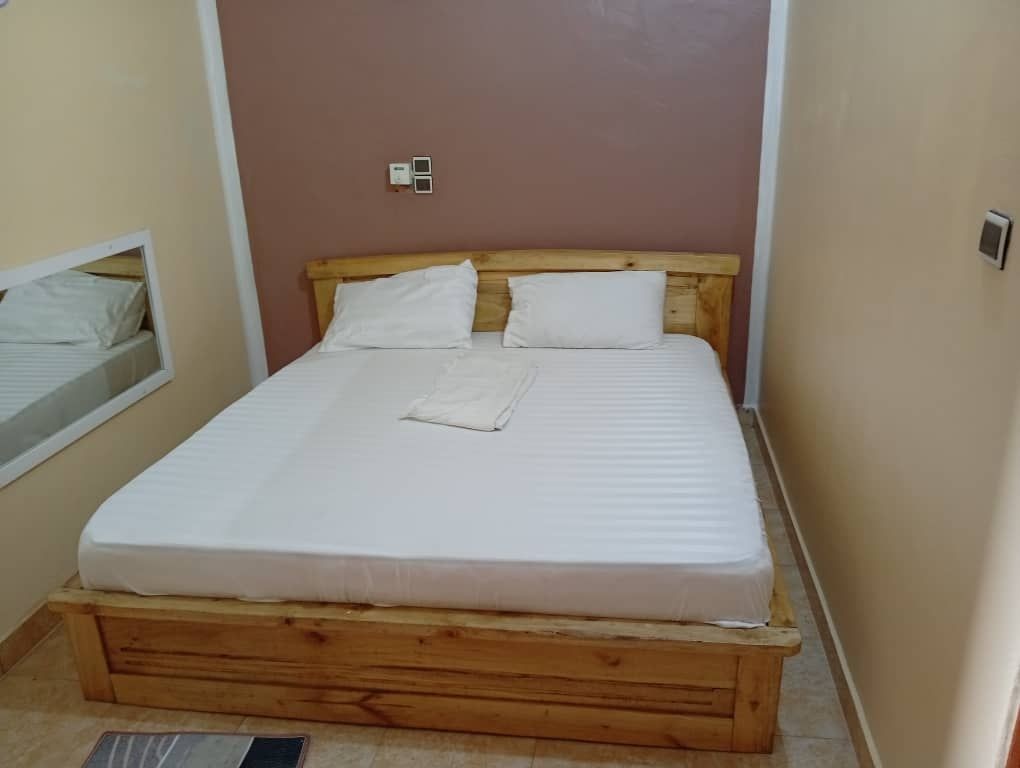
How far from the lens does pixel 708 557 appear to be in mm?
1850

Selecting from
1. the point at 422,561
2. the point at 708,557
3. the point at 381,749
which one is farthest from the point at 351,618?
the point at 708,557

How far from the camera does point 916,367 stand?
1653 millimetres

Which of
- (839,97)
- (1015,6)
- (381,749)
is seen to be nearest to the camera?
(1015,6)

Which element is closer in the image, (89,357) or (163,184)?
(89,357)

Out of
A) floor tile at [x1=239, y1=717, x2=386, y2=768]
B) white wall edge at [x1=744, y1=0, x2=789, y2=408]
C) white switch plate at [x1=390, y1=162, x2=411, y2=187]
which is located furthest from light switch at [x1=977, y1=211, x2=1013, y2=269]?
white switch plate at [x1=390, y1=162, x2=411, y2=187]

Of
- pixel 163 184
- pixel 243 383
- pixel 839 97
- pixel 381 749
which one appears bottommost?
pixel 381 749

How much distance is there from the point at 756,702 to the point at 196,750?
52.5 inches

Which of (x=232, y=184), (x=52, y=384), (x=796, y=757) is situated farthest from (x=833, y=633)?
(x=232, y=184)

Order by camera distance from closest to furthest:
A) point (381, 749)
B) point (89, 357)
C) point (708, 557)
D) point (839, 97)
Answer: point (708, 557) < point (381, 749) < point (839, 97) < point (89, 357)

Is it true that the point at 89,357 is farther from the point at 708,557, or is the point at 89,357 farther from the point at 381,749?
the point at 708,557

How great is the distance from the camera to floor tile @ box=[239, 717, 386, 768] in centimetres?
199

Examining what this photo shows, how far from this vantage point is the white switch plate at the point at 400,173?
11.3 feet

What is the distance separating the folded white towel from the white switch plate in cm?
90

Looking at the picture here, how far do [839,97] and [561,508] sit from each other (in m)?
1.39
